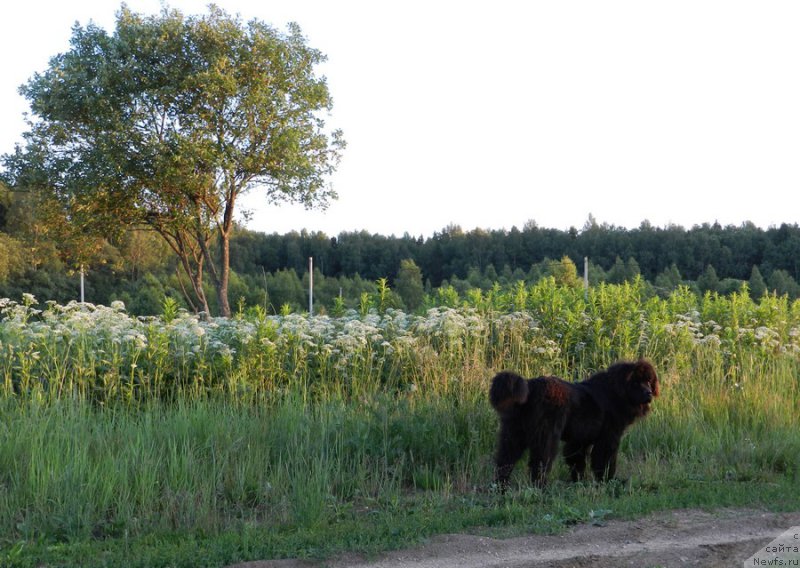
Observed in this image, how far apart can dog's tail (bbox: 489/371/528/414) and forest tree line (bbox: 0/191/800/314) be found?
84.2 feet

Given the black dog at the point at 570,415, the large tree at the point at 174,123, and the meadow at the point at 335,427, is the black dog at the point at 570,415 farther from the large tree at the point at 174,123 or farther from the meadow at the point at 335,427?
the large tree at the point at 174,123

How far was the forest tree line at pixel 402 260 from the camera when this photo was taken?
40750 millimetres

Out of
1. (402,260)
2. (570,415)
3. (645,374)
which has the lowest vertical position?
(570,415)

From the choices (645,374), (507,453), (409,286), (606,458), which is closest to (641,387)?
(645,374)

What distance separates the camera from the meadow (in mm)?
6527

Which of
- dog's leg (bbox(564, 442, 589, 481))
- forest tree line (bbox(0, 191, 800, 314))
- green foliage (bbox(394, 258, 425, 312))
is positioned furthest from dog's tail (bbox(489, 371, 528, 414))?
green foliage (bbox(394, 258, 425, 312))

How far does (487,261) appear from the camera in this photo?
64562 mm

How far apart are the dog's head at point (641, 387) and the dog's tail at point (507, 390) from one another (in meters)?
1.47

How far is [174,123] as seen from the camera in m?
27.7

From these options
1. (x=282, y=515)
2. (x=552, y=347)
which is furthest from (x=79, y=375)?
(x=552, y=347)

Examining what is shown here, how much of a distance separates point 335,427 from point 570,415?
8.76 ft

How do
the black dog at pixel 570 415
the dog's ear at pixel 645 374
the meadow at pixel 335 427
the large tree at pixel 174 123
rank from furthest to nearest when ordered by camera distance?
1. the large tree at pixel 174 123
2. the dog's ear at pixel 645 374
3. the black dog at pixel 570 415
4. the meadow at pixel 335 427

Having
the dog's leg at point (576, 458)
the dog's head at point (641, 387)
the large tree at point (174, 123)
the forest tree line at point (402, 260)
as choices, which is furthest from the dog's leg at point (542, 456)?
the forest tree line at point (402, 260)

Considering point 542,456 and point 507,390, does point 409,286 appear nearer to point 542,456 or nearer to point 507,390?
point 542,456
